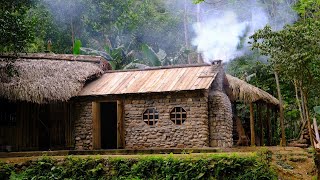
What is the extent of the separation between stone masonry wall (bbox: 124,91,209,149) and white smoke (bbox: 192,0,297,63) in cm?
1405

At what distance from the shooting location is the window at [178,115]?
46.3ft

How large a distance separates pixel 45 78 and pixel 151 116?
3.87m

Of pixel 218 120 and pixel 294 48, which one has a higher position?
pixel 294 48

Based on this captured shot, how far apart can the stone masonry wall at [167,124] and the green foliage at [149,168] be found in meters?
3.68

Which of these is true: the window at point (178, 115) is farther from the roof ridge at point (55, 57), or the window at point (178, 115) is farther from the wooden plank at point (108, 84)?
the roof ridge at point (55, 57)

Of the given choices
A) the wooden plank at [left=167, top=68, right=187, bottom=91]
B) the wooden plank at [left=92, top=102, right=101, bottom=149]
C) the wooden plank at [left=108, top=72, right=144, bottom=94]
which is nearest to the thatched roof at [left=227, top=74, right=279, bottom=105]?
the wooden plank at [left=167, top=68, right=187, bottom=91]

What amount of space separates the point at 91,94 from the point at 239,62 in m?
11.6

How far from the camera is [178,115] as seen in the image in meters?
14.2

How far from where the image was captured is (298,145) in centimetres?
1609

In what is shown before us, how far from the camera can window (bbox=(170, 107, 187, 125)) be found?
555 inches

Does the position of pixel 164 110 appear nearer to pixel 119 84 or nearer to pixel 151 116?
pixel 151 116

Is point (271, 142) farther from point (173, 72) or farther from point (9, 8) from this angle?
point (9, 8)

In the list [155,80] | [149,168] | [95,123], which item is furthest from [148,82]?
[149,168]

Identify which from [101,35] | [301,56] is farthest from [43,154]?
[101,35]
